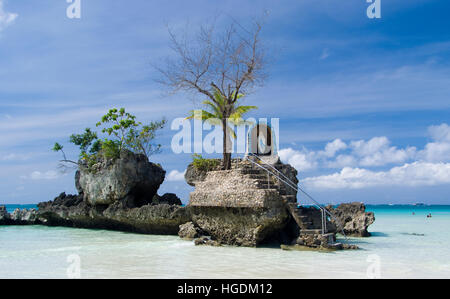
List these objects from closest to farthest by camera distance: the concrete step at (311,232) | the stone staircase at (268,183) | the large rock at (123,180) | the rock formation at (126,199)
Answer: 1. the concrete step at (311,232)
2. the stone staircase at (268,183)
3. the rock formation at (126,199)
4. the large rock at (123,180)

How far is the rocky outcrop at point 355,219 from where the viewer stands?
61.2 ft

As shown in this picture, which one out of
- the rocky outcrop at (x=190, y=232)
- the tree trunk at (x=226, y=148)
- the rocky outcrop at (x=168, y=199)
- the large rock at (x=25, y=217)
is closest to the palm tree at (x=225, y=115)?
the tree trunk at (x=226, y=148)

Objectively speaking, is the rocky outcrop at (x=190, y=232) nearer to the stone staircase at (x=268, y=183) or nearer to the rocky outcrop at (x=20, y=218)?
the stone staircase at (x=268, y=183)

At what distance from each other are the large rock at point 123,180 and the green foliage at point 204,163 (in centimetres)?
400

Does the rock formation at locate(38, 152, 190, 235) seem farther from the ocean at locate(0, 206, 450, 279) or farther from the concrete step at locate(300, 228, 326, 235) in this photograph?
the concrete step at locate(300, 228, 326, 235)

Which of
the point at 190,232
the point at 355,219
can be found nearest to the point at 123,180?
the point at 190,232

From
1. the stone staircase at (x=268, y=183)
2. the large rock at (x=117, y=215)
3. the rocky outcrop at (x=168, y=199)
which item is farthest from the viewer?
the rocky outcrop at (x=168, y=199)

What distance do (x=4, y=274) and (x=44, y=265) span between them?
124 centimetres

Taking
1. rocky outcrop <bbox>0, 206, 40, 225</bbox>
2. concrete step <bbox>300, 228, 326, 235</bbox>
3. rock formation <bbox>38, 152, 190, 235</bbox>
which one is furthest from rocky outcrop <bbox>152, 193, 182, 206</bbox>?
rocky outcrop <bbox>0, 206, 40, 225</bbox>

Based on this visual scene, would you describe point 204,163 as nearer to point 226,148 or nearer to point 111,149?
point 226,148

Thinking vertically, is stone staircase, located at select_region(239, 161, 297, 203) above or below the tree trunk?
below

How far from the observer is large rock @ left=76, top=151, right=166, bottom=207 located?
69.6ft

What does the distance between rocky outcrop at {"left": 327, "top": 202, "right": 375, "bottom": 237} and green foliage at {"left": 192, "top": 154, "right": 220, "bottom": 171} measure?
20.9 ft
